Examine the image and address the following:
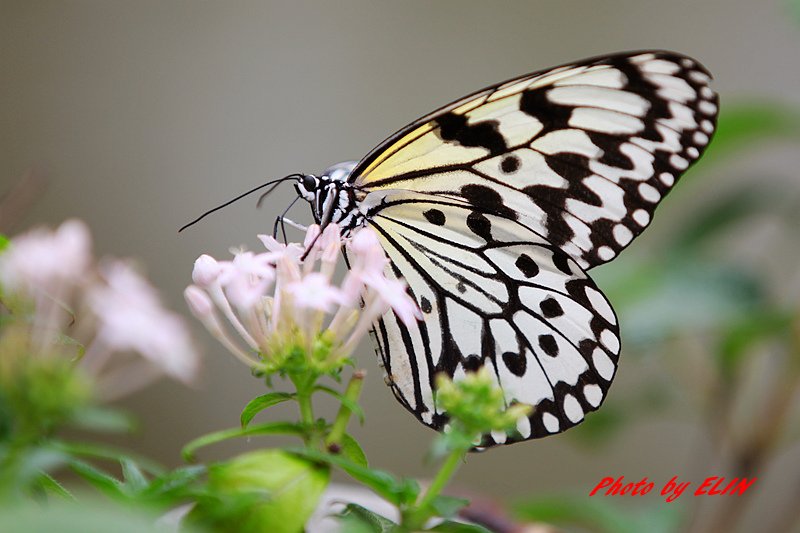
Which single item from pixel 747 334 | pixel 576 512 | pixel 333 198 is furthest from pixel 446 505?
pixel 747 334

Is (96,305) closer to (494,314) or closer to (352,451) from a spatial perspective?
(352,451)

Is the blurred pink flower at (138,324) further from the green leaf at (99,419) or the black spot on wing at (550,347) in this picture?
the black spot on wing at (550,347)

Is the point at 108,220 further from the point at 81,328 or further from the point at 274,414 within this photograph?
the point at 81,328

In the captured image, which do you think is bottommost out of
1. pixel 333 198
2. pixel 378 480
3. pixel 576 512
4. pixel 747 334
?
pixel 576 512

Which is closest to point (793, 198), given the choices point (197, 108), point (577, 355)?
point (577, 355)

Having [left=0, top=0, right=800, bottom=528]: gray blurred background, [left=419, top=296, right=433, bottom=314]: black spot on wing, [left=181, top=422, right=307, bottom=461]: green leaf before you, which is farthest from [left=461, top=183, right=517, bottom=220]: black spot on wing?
[left=0, top=0, right=800, bottom=528]: gray blurred background

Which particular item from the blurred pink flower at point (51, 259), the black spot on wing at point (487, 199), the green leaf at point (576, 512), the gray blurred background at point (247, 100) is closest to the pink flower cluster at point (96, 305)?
the blurred pink flower at point (51, 259)
